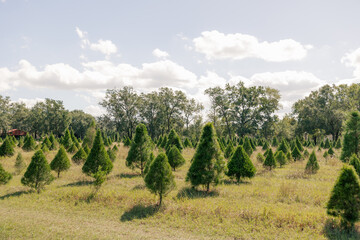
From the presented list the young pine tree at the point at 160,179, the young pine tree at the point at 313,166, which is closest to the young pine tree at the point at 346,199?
the young pine tree at the point at 160,179

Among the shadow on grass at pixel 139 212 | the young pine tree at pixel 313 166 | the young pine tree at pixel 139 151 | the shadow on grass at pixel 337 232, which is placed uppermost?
the young pine tree at pixel 139 151

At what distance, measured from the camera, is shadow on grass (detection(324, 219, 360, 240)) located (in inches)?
289

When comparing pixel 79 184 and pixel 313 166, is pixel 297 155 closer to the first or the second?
pixel 313 166

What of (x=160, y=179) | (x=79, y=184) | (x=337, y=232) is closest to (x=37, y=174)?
(x=79, y=184)

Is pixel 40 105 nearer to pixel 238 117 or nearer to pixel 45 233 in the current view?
pixel 238 117

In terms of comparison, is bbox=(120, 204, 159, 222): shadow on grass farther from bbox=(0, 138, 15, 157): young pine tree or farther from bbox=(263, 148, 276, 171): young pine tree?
bbox=(0, 138, 15, 157): young pine tree

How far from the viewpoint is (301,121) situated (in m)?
55.1

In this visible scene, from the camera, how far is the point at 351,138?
1927cm

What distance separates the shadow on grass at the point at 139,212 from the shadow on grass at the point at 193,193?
1.98 meters

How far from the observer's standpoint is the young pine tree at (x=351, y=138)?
19.0 metres

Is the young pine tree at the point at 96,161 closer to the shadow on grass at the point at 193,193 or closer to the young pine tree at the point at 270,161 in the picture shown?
the shadow on grass at the point at 193,193

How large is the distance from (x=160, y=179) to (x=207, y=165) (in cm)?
352

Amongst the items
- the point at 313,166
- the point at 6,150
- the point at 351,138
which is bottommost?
the point at 313,166

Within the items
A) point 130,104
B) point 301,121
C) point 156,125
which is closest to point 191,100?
point 156,125
